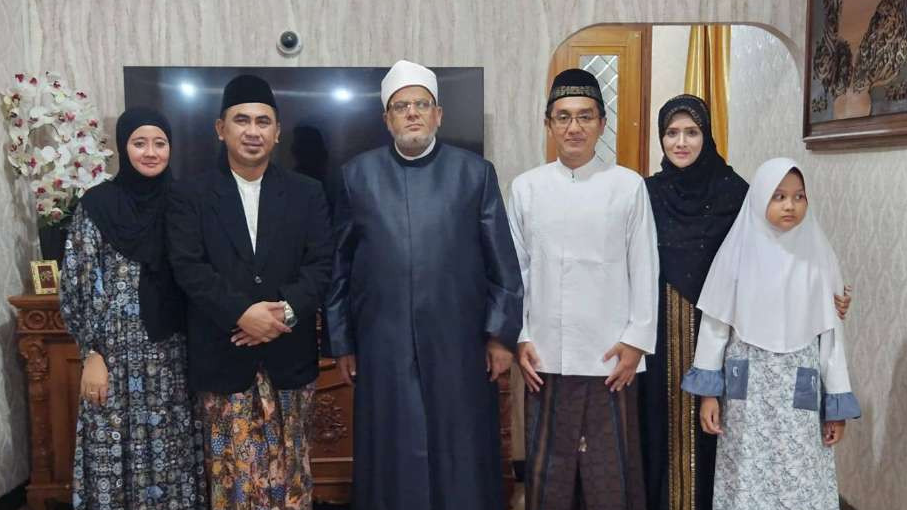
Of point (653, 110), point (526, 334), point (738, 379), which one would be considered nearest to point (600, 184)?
point (526, 334)

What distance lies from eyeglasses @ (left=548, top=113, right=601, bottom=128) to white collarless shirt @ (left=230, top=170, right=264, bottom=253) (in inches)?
34.3

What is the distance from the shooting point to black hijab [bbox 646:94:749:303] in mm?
2123

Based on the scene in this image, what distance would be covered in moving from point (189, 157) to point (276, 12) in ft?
2.22

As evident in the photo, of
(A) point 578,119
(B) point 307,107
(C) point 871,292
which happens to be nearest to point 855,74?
(C) point 871,292

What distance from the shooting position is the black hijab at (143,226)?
A: 1.97 m

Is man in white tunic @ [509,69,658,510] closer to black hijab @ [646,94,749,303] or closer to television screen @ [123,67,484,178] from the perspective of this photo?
black hijab @ [646,94,749,303]

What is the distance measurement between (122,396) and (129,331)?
0.62 feet

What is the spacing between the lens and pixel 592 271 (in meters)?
2.04

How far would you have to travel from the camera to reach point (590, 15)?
9.57 feet

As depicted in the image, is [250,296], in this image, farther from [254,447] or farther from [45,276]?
[45,276]

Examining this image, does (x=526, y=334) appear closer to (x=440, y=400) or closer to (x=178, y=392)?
(x=440, y=400)

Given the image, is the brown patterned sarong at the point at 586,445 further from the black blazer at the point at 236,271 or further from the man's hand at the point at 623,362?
the black blazer at the point at 236,271

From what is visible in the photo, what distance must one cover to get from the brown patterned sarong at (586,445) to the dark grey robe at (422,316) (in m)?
0.17

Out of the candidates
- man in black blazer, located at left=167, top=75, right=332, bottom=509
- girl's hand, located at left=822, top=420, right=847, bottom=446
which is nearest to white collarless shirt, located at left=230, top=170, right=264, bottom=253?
man in black blazer, located at left=167, top=75, right=332, bottom=509
